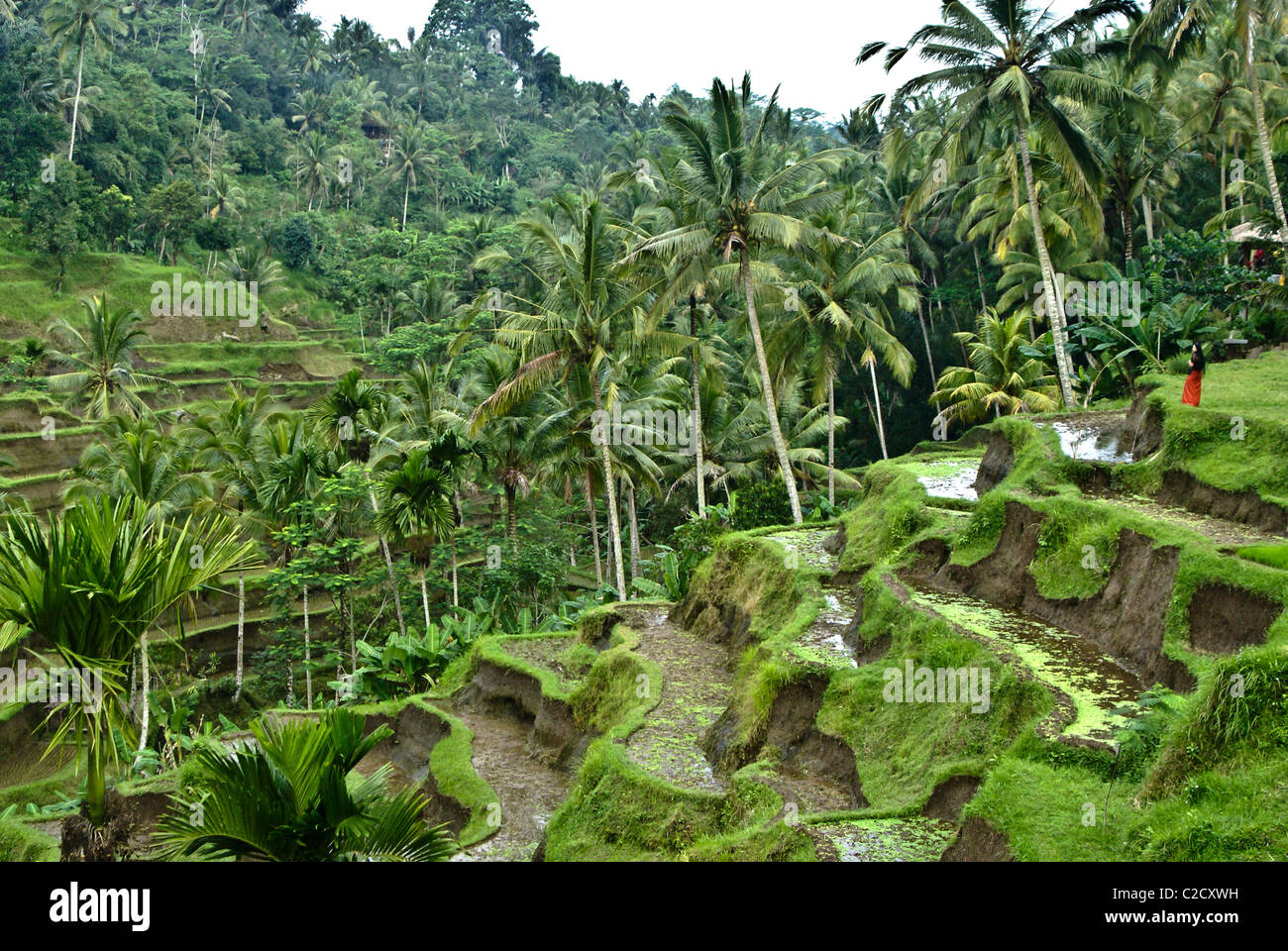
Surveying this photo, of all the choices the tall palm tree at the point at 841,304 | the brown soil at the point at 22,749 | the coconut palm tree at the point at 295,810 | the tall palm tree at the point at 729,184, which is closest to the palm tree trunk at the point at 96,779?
the coconut palm tree at the point at 295,810

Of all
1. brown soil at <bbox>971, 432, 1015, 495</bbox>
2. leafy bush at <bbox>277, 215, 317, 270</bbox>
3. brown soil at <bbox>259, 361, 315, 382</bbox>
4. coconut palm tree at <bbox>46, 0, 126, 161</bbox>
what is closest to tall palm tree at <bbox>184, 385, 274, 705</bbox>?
brown soil at <bbox>259, 361, 315, 382</bbox>

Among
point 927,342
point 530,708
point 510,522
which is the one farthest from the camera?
point 927,342

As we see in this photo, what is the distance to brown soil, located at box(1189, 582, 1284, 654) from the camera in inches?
373

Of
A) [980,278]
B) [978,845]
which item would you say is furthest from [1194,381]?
[980,278]

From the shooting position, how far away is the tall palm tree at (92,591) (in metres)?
7.30

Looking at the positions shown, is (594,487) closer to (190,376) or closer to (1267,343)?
(1267,343)

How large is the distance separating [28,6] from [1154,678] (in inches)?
4129

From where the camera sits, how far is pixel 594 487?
34.8 meters

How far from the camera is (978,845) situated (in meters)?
8.20

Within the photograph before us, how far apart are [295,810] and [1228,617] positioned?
8.82 m

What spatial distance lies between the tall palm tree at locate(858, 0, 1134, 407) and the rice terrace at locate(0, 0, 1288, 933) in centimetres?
11

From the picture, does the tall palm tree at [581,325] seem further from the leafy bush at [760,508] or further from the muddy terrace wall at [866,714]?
the muddy terrace wall at [866,714]

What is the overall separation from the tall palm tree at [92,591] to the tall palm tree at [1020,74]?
20.8 m

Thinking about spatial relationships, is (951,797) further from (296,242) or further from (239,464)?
(296,242)
